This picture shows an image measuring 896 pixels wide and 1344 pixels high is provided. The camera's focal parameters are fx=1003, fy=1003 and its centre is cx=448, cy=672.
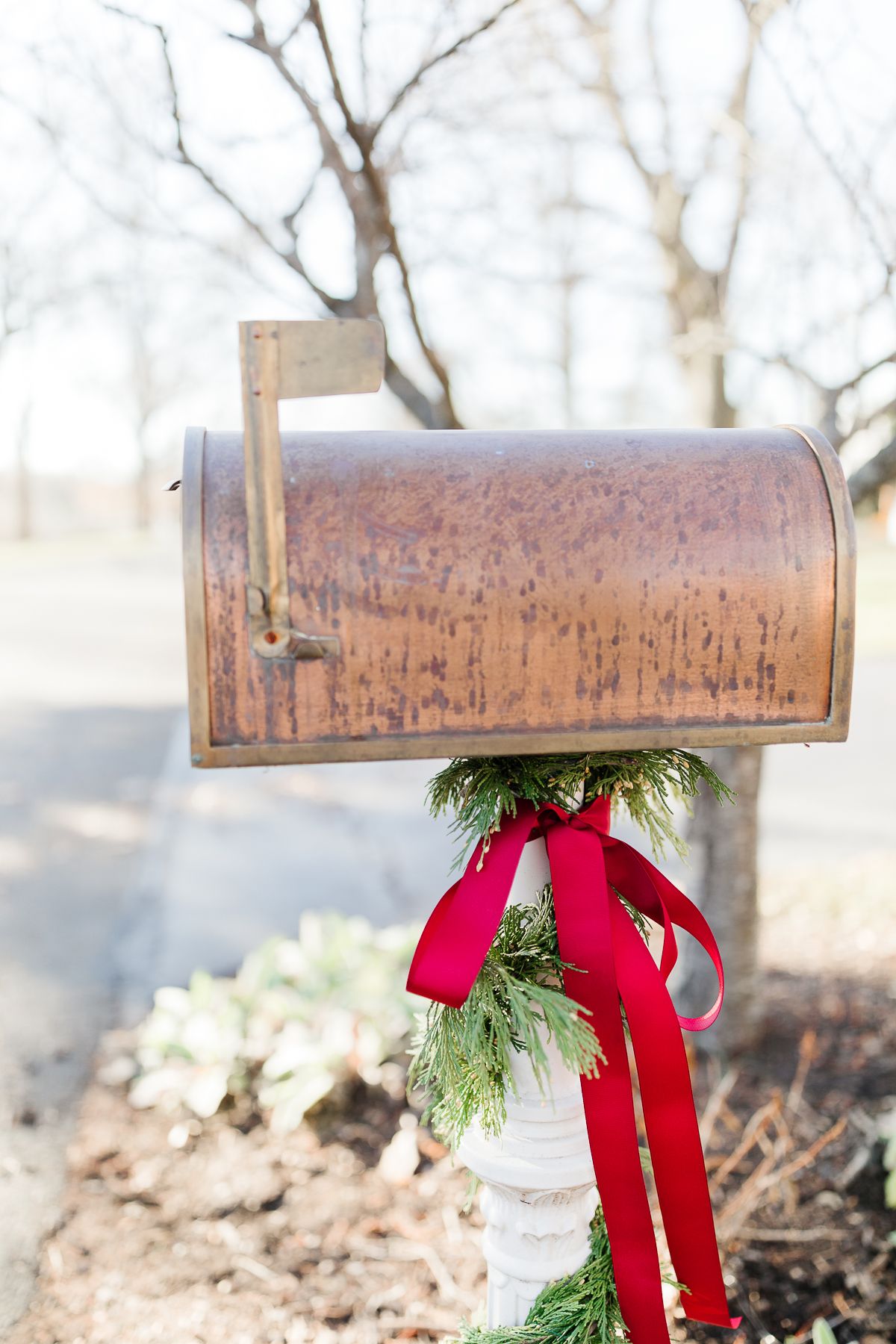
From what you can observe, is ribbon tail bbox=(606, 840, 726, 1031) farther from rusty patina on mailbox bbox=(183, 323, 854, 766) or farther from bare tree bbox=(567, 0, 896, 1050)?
bare tree bbox=(567, 0, 896, 1050)

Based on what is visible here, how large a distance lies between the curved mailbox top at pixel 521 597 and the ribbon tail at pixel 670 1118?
31 centimetres

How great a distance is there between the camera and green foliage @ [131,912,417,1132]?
212cm

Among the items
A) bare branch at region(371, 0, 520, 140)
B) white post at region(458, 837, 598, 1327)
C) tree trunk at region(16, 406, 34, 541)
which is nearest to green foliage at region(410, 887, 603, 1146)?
white post at region(458, 837, 598, 1327)

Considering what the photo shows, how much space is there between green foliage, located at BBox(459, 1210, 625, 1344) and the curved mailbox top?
66 centimetres

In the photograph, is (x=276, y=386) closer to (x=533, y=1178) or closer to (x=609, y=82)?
(x=533, y=1178)

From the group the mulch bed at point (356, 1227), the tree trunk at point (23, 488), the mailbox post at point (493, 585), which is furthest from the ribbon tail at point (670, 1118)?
the tree trunk at point (23, 488)

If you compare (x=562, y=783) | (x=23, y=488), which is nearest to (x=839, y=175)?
(x=562, y=783)

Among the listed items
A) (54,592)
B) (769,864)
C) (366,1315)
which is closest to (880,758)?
(769,864)

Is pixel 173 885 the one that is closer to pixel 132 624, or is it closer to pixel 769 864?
pixel 769 864

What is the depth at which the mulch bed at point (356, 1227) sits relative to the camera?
1592 mm

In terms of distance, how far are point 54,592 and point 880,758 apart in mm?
10609

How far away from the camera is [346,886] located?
150 inches

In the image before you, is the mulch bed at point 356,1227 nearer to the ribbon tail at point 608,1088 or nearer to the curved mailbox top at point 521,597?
the ribbon tail at point 608,1088

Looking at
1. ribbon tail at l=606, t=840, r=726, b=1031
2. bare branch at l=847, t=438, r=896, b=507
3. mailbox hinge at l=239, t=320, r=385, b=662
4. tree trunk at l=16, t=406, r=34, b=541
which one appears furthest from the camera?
tree trunk at l=16, t=406, r=34, b=541
